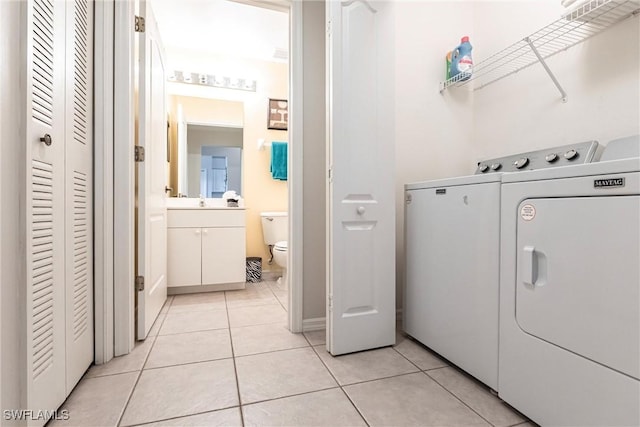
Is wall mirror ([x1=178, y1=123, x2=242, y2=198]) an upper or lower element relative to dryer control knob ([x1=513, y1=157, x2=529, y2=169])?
upper

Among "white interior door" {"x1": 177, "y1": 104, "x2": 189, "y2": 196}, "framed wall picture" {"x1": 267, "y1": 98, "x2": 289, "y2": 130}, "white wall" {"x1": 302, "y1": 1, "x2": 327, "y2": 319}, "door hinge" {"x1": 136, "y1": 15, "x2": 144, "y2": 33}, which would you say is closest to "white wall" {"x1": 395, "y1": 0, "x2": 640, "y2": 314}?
"white wall" {"x1": 302, "y1": 1, "x2": 327, "y2": 319}

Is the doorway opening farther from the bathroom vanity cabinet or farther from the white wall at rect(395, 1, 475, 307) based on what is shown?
the white wall at rect(395, 1, 475, 307)

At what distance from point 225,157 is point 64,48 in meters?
2.01

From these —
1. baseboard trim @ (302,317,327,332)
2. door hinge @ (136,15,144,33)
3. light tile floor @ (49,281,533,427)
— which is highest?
door hinge @ (136,15,144,33)

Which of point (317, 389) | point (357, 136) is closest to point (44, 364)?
point (317, 389)

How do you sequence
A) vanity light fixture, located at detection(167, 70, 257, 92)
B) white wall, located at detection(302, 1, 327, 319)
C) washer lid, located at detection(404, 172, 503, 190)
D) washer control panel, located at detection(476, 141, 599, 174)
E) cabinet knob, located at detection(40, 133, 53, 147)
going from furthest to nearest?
vanity light fixture, located at detection(167, 70, 257, 92)
white wall, located at detection(302, 1, 327, 319)
washer control panel, located at detection(476, 141, 599, 174)
washer lid, located at detection(404, 172, 503, 190)
cabinet knob, located at detection(40, 133, 53, 147)

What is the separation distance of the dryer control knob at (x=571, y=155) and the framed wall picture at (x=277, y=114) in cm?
247

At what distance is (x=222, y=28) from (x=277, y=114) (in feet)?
2.94

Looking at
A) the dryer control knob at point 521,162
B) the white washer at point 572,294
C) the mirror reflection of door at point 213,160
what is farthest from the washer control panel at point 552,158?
the mirror reflection of door at point 213,160

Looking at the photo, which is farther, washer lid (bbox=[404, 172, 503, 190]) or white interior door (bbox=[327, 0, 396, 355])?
white interior door (bbox=[327, 0, 396, 355])

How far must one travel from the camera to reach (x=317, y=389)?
3.84 feet

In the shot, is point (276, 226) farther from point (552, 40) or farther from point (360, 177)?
point (552, 40)

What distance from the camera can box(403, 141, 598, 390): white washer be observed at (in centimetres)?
114

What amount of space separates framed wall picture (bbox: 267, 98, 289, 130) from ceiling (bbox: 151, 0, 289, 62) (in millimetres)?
449
